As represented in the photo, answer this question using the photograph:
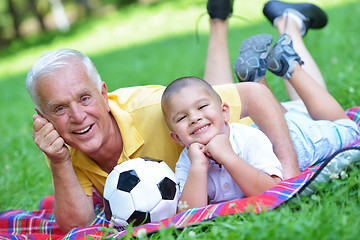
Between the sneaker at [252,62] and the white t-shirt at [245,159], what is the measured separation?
959 mm

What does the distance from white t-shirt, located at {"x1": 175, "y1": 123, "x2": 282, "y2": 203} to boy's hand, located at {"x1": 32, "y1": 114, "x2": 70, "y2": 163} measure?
0.79 meters

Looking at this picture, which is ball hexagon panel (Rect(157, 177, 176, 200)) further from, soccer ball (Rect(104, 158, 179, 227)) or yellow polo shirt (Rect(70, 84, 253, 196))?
yellow polo shirt (Rect(70, 84, 253, 196))

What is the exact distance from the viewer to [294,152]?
308cm

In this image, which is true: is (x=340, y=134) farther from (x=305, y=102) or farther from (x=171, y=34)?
(x=171, y=34)

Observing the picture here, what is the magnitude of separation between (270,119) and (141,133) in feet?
3.05

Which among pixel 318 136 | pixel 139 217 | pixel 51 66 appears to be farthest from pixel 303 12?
pixel 139 217

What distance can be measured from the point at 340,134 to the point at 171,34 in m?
9.29

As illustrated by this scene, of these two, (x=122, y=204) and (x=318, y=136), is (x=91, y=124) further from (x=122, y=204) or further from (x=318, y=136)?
(x=318, y=136)

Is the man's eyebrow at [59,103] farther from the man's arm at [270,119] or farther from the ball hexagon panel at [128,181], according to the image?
Answer: the man's arm at [270,119]

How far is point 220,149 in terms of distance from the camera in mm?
2617

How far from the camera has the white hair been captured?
2.85m

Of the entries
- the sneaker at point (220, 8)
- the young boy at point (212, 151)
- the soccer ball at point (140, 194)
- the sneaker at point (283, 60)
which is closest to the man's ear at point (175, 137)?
the young boy at point (212, 151)

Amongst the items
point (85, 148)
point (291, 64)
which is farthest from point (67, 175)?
point (291, 64)

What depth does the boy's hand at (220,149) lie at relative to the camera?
259 cm
